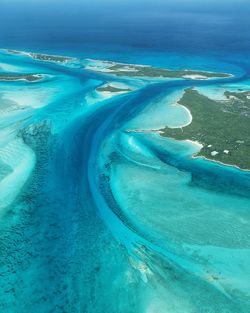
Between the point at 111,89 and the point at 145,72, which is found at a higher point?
the point at 145,72

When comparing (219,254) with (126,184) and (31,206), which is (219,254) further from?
(31,206)

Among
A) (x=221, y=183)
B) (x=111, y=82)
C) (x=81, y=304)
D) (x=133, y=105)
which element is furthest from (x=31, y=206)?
(x=111, y=82)

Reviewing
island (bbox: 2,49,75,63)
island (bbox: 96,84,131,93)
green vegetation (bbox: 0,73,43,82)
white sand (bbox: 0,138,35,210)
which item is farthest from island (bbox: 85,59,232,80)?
white sand (bbox: 0,138,35,210)

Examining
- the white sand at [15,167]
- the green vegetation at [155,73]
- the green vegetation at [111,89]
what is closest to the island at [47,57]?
the green vegetation at [155,73]

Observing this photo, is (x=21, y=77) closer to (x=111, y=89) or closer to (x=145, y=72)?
(x=111, y=89)

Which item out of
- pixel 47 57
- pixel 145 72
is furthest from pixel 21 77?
pixel 145 72

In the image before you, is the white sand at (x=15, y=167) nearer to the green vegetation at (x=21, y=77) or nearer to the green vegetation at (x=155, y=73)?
the green vegetation at (x=21, y=77)
